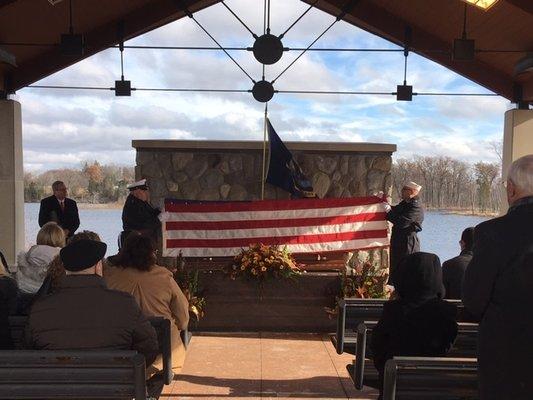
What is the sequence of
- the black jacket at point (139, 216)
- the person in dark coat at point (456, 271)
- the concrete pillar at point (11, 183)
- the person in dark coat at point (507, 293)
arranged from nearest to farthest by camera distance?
the person in dark coat at point (507, 293) → the person in dark coat at point (456, 271) → the black jacket at point (139, 216) → the concrete pillar at point (11, 183)

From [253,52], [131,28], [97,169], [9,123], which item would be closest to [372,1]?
[253,52]

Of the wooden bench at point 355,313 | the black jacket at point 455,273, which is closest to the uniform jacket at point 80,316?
the wooden bench at point 355,313

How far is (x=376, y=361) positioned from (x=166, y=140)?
15.6ft

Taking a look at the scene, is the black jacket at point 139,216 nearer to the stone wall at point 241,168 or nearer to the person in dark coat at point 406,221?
the stone wall at point 241,168

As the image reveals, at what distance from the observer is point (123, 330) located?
103 inches

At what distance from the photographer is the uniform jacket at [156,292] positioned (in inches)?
139

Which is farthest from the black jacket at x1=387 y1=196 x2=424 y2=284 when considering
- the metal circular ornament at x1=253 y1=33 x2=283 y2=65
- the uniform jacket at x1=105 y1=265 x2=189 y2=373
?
the uniform jacket at x1=105 y1=265 x2=189 y2=373

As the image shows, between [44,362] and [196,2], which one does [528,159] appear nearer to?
[44,362]

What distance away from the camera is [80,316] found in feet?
8.41

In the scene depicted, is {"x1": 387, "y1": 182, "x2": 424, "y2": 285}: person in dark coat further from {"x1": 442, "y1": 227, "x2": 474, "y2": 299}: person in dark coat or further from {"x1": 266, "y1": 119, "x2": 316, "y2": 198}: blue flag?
{"x1": 442, "y1": 227, "x2": 474, "y2": 299}: person in dark coat

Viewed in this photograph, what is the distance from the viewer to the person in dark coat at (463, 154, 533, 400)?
2.10m

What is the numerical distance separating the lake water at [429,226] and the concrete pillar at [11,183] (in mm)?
450

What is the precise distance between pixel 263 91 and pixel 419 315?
5.81m

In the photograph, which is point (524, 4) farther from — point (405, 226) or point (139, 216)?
point (139, 216)
